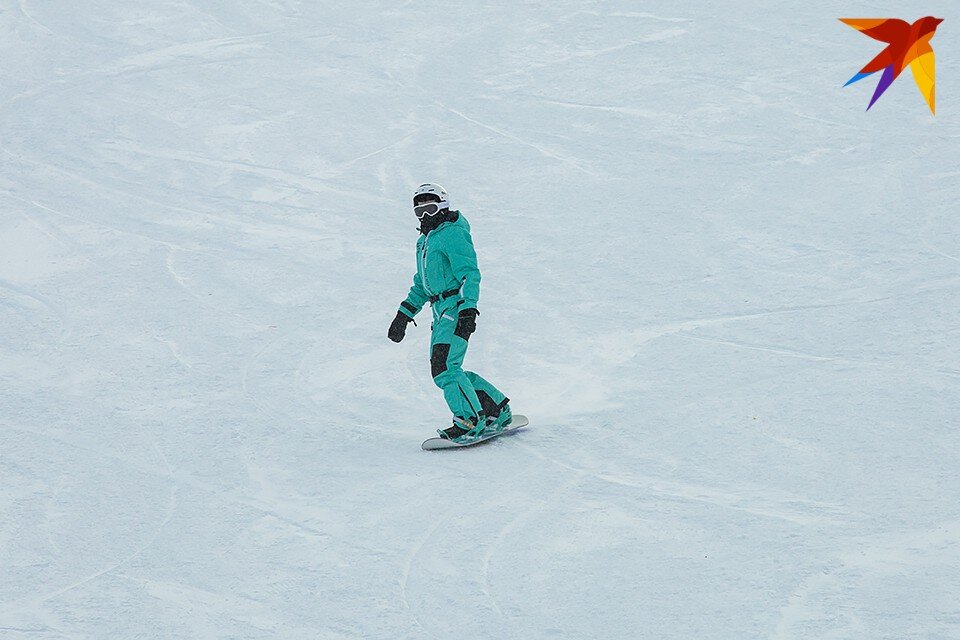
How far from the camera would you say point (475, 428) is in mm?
7160

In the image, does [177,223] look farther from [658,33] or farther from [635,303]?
[658,33]

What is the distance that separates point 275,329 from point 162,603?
13.0 ft

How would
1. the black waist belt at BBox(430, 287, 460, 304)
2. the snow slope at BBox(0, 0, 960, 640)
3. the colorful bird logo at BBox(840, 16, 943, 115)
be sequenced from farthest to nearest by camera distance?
the black waist belt at BBox(430, 287, 460, 304) → the snow slope at BBox(0, 0, 960, 640) → the colorful bird logo at BBox(840, 16, 943, 115)

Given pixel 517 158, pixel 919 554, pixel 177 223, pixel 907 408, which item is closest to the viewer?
pixel 919 554

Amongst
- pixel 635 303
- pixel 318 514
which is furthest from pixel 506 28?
pixel 318 514

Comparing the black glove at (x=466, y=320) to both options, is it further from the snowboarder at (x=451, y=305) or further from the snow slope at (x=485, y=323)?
the snow slope at (x=485, y=323)

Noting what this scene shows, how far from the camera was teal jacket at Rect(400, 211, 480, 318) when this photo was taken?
22.2 feet

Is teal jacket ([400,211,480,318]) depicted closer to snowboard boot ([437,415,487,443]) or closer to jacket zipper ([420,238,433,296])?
jacket zipper ([420,238,433,296])

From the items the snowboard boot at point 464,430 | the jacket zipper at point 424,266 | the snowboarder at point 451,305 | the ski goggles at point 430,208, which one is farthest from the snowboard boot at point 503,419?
the ski goggles at point 430,208

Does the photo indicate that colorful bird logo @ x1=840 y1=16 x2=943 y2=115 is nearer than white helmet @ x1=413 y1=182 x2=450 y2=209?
Yes

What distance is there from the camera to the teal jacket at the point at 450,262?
6758 millimetres

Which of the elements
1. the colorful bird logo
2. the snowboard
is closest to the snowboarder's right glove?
the snowboard

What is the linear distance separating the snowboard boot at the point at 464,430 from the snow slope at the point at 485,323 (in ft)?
0.42

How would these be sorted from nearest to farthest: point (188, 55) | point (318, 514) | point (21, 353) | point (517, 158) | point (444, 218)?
point (318, 514), point (444, 218), point (21, 353), point (517, 158), point (188, 55)
